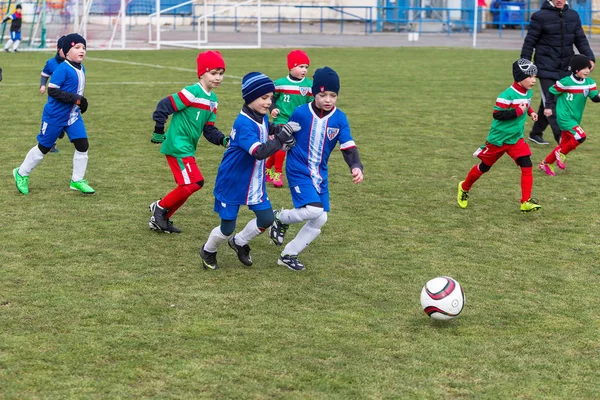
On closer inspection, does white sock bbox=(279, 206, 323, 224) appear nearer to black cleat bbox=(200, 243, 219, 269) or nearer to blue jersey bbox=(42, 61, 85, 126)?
black cleat bbox=(200, 243, 219, 269)

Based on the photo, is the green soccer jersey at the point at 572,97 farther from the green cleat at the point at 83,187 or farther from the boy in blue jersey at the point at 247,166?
the green cleat at the point at 83,187

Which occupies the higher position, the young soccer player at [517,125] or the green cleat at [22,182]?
the young soccer player at [517,125]

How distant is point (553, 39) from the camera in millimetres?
13953

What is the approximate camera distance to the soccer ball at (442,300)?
6348 millimetres

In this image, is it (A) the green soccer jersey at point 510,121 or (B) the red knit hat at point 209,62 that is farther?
(A) the green soccer jersey at point 510,121

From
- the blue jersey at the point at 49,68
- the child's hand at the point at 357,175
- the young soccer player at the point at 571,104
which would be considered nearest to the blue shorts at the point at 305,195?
the child's hand at the point at 357,175

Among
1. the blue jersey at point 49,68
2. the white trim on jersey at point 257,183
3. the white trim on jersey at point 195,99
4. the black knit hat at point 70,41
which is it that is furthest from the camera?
the blue jersey at point 49,68

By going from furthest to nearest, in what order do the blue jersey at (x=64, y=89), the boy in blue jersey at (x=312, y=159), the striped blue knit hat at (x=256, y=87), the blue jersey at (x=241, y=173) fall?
the blue jersey at (x=64, y=89) → the boy in blue jersey at (x=312, y=159) → the blue jersey at (x=241, y=173) → the striped blue knit hat at (x=256, y=87)

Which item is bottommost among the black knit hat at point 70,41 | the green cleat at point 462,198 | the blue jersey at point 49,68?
the green cleat at point 462,198

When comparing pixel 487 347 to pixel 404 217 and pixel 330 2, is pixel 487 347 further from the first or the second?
pixel 330 2

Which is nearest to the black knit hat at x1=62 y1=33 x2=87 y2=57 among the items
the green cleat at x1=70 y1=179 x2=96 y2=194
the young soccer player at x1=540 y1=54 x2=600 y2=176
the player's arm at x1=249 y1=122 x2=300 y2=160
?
the green cleat at x1=70 y1=179 x2=96 y2=194

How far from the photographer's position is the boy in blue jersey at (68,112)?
9984 millimetres

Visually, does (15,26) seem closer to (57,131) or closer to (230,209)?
(57,131)

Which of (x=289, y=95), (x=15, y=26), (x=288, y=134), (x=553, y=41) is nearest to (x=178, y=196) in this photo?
(x=288, y=134)
